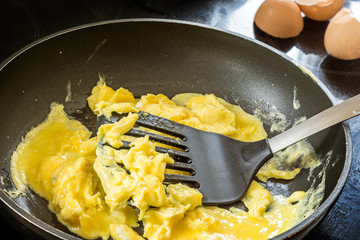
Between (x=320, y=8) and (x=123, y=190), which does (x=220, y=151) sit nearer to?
(x=123, y=190)

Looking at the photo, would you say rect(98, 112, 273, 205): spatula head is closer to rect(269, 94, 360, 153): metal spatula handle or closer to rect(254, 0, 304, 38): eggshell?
rect(269, 94, 360, 153): metal spatula handle

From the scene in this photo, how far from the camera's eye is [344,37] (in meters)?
1.69

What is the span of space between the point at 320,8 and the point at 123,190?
48.5 inches

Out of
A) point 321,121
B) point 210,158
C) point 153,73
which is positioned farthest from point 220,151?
point 153,73

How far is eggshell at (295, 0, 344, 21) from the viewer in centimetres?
185

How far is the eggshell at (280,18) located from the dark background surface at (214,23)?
0.03 m

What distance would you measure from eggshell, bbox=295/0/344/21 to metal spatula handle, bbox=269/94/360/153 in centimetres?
81

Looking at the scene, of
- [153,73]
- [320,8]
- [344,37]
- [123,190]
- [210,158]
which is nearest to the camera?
[123,190]

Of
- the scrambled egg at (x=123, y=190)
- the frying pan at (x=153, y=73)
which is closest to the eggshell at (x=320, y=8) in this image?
the frying pan at (x=153, y=73)

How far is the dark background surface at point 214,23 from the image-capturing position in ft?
4.93

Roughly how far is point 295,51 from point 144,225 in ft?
3.37

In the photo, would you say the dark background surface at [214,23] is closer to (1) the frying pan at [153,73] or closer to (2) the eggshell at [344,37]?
(2) the eggshell at [344,37]

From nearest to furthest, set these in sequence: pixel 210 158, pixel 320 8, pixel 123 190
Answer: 1. pixel 123 190
2. pixel 210 158
3. pixel 320 8

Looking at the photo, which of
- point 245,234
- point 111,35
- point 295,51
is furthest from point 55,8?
point 245,234
